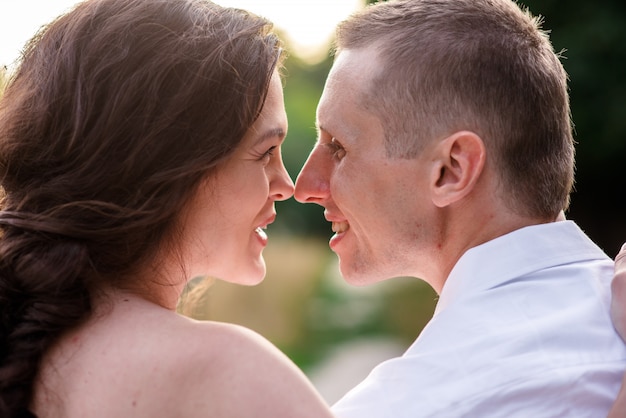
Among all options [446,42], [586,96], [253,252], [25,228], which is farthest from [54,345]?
[586,96]

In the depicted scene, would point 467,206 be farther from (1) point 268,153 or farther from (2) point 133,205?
(2) point 133,205

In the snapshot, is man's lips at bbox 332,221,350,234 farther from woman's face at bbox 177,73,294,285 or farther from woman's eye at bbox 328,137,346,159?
woman's face at bbox 177,73,294,285

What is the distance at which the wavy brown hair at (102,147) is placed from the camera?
2.37 m

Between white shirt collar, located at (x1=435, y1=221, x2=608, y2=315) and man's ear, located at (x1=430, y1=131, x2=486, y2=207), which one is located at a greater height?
A: man's ear, located at (x1=430, y1=131, x2=486, y2=207)

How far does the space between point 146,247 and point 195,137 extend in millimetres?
334

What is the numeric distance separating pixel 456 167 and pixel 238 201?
0.75 meters

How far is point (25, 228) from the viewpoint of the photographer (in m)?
2.42

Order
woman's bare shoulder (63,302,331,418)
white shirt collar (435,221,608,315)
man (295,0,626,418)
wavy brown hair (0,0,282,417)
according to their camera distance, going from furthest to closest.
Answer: white shirt collar (435,221,608,315), man (295,0,626,418), wavy brown hair (0,0,282,417), woman's bare shoulder (63,302,331,418)

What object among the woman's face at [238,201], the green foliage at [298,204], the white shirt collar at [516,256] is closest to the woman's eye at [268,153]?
the woman's face at [238,201]

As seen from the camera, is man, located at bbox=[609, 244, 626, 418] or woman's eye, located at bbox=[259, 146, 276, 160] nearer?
man, located at bbox=[609, 244, 626, 418]

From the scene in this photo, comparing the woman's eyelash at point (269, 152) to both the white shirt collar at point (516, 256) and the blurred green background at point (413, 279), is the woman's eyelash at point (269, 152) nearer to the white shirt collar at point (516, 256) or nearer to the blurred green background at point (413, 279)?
the white shirt collar at point (516, 256)

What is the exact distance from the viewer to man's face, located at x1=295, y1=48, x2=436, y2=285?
3.17 m

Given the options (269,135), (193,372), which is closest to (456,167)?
(269,135)

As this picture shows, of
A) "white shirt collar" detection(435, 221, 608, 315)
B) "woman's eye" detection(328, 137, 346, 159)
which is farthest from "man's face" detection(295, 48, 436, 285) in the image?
"white shirt collar" detection(435, 221, 608, 315)
